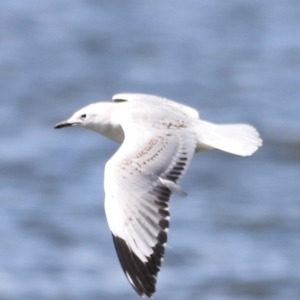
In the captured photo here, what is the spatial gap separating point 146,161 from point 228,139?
611 mm

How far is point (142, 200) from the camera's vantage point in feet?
19.1

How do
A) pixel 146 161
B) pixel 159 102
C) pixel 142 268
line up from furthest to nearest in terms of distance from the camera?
1. pixel 159 102
2. pixel 146 161
3. pixel 142 268

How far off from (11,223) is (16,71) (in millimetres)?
5018

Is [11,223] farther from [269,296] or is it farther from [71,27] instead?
[71,27]

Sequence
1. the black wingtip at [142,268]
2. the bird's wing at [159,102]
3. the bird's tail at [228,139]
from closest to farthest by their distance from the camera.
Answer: the black wingtip at [142,268], the bird's tail at [228,139], the bird's wing at [159,102]

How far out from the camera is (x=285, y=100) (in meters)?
15.8

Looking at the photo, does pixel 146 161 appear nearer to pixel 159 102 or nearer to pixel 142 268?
pixel 142 268

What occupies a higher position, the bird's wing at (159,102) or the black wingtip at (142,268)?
the bird's wing at (159,102)

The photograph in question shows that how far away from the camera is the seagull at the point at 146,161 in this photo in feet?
18.8

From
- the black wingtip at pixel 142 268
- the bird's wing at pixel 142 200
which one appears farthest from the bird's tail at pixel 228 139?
the black wingtip at pixel 142 268

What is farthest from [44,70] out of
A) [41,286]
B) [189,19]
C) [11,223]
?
[41,286]

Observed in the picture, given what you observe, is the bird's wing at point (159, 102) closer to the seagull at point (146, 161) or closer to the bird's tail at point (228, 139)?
the seagull at point (146, 161)

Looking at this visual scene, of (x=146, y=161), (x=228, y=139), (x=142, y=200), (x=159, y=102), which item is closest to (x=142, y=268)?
(x=142, y=200)

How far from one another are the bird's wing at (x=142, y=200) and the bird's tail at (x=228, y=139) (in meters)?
0.20
